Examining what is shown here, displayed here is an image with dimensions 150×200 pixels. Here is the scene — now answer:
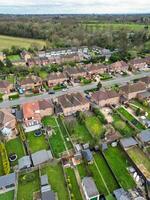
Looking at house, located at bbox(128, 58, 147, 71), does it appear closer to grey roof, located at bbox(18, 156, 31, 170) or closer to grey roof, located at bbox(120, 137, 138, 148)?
grey roof, located at bbox(120, 137, 138, 148)

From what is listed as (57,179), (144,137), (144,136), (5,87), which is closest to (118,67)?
(5,87)

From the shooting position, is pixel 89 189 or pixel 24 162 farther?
pixel 24 162

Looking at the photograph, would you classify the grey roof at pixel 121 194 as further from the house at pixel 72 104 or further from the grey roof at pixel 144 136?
the house at pixel 72 104

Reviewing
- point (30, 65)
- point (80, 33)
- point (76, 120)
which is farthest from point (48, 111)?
point (80, 33)

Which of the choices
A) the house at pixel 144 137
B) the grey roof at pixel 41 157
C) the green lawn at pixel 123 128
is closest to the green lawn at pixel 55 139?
the grey roof at pixel 41 157

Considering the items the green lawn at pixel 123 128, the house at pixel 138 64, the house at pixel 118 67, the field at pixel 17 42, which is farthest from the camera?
the field at pixel 17 42

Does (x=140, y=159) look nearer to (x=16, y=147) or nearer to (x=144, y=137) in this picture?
(x=144, y=137)
